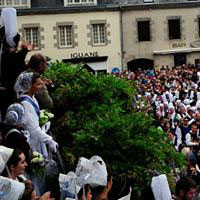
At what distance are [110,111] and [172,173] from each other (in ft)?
3.44

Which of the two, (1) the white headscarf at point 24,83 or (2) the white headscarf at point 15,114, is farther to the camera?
(1) the white headscarf at point 24,83

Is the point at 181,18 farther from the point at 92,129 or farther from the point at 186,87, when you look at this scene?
the point at 92,129

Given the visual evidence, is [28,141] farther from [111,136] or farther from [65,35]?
[65,35]

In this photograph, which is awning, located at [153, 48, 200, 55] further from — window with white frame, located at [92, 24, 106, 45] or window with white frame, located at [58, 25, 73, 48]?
window with white frame, located at [58, 25, 73, 48]

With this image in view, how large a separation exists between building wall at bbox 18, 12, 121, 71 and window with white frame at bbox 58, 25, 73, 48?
13.8 inches

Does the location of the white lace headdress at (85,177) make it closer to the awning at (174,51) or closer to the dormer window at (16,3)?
the dormer window at (16,3)

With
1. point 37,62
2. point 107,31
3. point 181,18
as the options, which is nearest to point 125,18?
point 107,31

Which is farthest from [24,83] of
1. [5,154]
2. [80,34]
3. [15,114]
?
[80,34]

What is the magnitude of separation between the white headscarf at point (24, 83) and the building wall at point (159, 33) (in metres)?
33.1

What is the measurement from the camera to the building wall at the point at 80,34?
38.3 m

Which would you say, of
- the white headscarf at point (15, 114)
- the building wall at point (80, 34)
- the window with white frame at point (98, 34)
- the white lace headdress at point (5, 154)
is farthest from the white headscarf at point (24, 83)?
the window with white frame at point (98, 34)

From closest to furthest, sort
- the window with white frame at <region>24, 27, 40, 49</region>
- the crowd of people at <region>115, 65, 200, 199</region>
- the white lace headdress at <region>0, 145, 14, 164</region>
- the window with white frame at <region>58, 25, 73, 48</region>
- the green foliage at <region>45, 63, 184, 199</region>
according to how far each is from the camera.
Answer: the white lace headdress at <region>0, 145, 14, 164</region> → the green foliage at <region>45, 63, 184, 199</region> → the crowd of people at <region>115, 65, 200, 199</region> → the window with white frame at <region>24, 27, 40, 49</region> → the window with white frame at <region>58, 25, 73, 48</region>

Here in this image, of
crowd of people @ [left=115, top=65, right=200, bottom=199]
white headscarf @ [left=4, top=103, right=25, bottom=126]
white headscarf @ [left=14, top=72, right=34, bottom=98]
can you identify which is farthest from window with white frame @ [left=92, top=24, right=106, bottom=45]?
white headscarf @ [left=4, top=103, right=25, bottom=126]

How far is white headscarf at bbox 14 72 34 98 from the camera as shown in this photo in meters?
6.54
